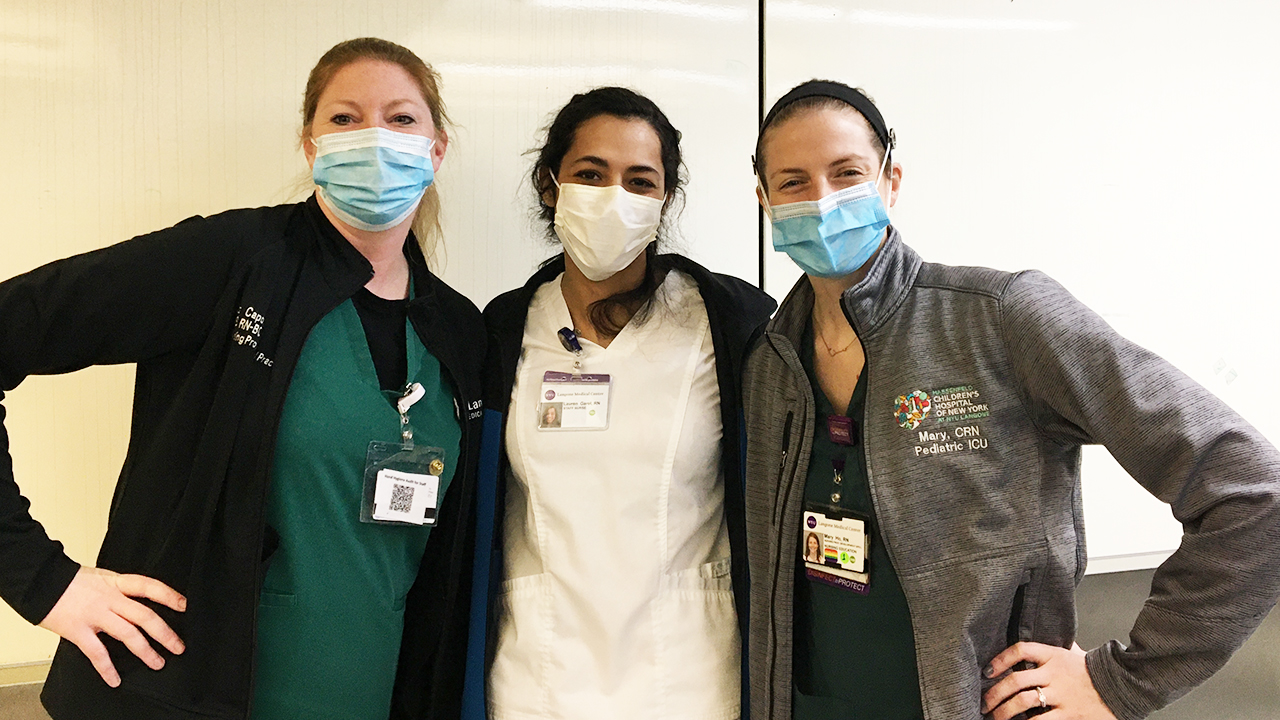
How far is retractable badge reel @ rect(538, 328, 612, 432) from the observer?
1.43m

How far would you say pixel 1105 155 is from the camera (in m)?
2.20

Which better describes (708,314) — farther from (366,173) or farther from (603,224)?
(366,173)

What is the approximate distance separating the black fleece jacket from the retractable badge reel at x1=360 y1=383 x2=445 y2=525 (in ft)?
0.52

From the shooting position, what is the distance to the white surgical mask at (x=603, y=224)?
57.4 inches

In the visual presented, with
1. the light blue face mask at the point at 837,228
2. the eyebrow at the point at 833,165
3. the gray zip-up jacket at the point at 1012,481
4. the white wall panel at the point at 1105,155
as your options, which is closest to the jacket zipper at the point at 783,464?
the gray zip-up jacket at the point at 1012,481

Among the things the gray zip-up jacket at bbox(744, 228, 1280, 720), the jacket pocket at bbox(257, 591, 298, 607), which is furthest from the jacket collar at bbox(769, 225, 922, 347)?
the jacket pocket at bbox(257, 591, 298, 607)

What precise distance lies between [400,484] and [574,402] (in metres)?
0.35

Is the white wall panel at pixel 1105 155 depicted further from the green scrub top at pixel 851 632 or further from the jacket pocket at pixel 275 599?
the jacket pocket at pixel 275 599

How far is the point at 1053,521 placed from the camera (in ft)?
3.78

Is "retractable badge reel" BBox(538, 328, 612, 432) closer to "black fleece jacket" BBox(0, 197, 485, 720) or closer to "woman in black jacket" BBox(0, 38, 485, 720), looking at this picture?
"woman in black jacket" BBox(0, 38, 485, 720)

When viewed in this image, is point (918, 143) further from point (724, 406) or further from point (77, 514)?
point (77, 514)

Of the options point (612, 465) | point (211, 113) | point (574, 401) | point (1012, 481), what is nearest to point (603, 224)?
point (574, 401)

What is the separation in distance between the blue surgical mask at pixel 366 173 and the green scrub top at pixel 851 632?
2.68 ft

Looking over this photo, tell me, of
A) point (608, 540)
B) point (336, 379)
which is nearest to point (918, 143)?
point (608, 540)
